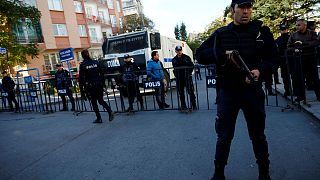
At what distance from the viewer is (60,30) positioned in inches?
1393

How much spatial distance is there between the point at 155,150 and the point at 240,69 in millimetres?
2457

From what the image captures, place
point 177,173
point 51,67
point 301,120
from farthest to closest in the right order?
point 51,67 < point 301,120 < point 177,173

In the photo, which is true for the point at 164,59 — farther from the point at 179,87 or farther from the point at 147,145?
the point at 147,145

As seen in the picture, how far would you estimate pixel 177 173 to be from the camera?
3762mm

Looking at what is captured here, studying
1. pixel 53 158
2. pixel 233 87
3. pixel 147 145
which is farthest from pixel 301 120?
pixel 53 158

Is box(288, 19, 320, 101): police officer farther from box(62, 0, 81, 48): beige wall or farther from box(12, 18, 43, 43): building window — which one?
box(62, 0, 81, 48): beige wall

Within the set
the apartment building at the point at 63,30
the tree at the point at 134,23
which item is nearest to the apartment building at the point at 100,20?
the apartment building at the point at 63,30

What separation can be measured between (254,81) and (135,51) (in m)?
11.3

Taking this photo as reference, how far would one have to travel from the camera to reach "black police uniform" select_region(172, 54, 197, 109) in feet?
26.5

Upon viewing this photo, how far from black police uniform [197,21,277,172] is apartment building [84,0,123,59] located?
1370 inches

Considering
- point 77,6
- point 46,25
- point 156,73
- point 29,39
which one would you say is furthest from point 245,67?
point 77,6

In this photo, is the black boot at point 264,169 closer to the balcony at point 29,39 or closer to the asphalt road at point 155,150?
the asphalt road at point 155,150

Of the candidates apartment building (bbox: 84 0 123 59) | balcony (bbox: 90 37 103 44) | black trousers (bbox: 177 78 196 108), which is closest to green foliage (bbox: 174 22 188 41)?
apartment building (bbox: 84 0 123 59)

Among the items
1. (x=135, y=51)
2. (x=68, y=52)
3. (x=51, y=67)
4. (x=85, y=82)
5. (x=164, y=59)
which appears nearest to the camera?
(x=85, y=82)
